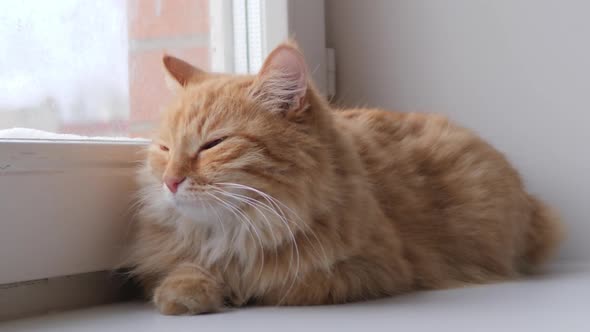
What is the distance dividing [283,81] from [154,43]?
601 millimetres

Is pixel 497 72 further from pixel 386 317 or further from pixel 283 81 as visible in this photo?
pixel 386 317

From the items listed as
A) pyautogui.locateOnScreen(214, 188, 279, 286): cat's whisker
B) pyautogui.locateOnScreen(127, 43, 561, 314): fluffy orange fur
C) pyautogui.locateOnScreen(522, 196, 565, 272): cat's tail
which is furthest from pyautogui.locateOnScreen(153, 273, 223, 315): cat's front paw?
pyautogui.locateOnScreen(522, 196, 565, 272): cat's tail

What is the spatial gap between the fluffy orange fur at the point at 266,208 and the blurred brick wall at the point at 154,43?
250mm

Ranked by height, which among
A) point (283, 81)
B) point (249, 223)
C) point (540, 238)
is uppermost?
point (283, 81)

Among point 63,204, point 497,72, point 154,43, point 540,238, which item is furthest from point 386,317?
point 497,72

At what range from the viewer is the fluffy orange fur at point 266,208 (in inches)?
56.9

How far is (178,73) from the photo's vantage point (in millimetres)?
1668

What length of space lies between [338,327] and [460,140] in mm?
920

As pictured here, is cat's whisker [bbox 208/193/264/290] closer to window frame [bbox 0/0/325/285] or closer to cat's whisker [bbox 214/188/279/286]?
cat's whisker [bbox 214/188/279/286]

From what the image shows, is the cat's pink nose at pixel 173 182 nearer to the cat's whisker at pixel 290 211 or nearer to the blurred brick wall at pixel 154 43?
the cat's whisker at pixel 290 211

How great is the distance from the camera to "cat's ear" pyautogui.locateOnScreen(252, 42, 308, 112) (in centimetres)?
148

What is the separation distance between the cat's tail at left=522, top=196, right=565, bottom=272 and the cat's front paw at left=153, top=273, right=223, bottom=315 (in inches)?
37.7

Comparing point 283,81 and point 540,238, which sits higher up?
point 283,81

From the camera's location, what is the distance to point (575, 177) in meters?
2.19
